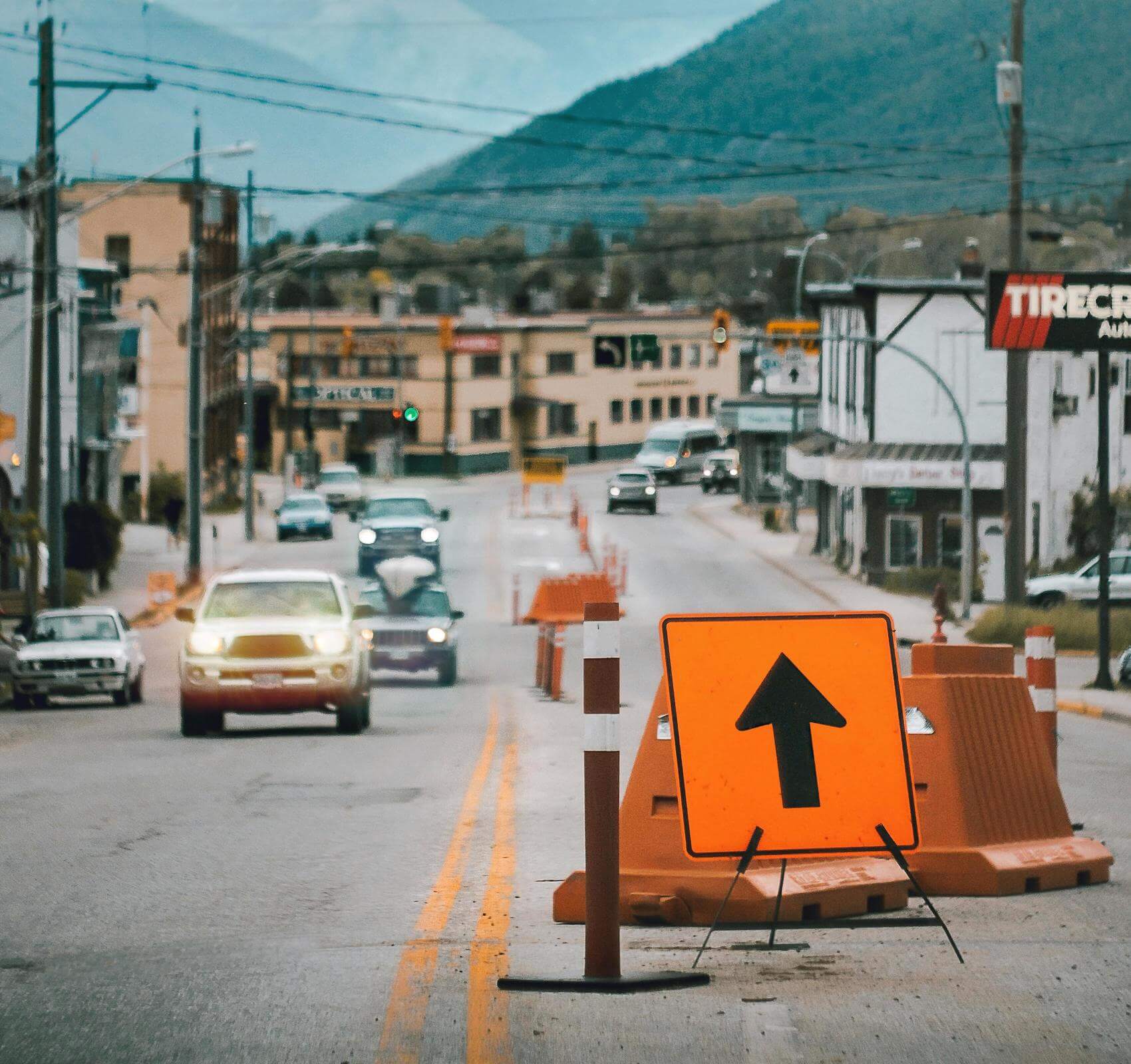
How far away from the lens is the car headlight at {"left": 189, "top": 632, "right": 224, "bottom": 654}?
20.6 m

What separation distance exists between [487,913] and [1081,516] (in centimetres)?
4553

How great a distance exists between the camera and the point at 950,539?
55.2 m

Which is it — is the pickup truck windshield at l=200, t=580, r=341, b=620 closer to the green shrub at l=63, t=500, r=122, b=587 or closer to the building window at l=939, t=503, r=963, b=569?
the green shrub at l=63, t=500, r=122, b=587

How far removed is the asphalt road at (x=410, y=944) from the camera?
6871 mm

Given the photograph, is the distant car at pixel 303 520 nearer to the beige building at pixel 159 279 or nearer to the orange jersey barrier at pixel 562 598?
the beige building at pixel 159 279

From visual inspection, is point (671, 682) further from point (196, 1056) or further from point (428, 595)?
point (428, 595)

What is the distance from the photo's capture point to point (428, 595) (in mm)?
30719

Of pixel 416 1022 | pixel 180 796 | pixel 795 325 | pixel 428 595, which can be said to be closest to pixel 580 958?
pixel 416 1022

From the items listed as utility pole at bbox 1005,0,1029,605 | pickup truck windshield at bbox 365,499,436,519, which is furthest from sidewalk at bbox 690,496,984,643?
pickup truck windshield at bbox 365,499,436,519

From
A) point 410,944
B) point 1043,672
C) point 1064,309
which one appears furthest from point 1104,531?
point 410,944

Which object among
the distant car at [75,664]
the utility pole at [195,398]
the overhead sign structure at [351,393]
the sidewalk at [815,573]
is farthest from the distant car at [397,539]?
the overhead sign structure at [351,393]

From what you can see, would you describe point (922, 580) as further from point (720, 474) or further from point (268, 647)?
point (720, 474)

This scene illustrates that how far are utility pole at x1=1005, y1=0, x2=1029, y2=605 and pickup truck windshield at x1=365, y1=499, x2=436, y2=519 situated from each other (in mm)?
17892

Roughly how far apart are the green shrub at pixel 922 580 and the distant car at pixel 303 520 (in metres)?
21.3
